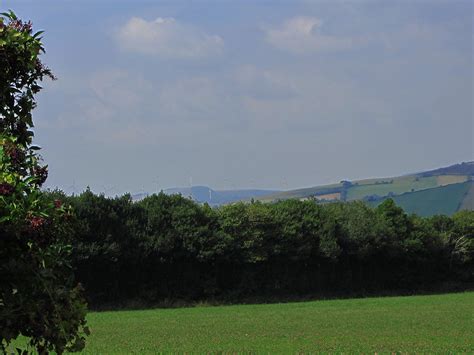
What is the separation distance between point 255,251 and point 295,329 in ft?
98.6

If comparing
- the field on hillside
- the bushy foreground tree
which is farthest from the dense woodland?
the bushy foreground tree

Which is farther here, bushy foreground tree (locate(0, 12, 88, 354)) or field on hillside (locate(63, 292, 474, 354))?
field on hillside (locate(63, 292, 474, 354))

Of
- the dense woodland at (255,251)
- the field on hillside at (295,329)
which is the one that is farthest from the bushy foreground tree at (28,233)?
the dense woodland at (255,251)

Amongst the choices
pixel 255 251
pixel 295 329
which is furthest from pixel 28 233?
pixel 255 251

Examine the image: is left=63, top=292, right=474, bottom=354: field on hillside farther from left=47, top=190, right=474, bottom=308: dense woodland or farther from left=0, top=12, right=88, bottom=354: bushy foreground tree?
left=0, top=12, right=88, bottom=354: bushy foreground tree

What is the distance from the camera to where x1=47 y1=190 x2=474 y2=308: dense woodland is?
59875 mm

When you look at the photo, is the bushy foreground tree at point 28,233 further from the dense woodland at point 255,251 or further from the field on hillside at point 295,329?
the dense woodland at point 255,251

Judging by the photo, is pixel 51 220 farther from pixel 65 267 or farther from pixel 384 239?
pixel 384 239

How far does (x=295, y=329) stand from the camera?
35.2m

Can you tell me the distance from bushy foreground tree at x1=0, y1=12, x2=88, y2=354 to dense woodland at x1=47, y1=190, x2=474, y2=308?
156 ft

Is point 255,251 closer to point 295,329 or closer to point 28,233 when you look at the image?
point 295,329

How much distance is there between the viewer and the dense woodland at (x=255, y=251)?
196 feet

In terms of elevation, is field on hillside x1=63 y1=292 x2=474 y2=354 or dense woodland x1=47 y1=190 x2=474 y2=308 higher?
dense woodland x1=47 y1=190 x2=474 y2=308

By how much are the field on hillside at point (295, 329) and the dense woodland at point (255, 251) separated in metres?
7.86
